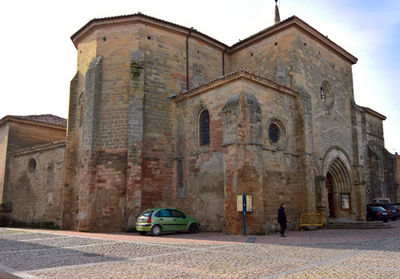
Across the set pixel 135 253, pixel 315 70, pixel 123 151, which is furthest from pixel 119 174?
pixel 315 70

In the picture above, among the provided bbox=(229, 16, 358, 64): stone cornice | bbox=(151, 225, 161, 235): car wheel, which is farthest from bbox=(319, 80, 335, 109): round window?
bbox=(151, 225, 161, 235): car wheel

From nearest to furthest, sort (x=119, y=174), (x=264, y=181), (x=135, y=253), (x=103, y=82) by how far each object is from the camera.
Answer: (x=135, y=253), (x=264, y=181), (x=119, y=174), (x=103, y=82)

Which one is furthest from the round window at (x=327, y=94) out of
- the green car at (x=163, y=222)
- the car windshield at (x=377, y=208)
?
the green car at (x=163, y=222)

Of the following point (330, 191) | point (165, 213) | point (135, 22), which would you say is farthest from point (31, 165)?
point (330, 191)

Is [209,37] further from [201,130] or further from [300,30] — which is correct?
[201,130]

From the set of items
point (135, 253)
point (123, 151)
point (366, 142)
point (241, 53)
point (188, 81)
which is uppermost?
point (241, 53)

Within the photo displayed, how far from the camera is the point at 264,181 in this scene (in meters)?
16.9

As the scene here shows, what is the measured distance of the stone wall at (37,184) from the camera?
23172 mm

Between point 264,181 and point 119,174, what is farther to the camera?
point 119,174

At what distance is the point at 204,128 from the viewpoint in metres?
19.2

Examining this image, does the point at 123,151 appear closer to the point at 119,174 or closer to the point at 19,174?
the point at 119,174

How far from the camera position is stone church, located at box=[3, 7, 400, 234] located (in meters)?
16.9

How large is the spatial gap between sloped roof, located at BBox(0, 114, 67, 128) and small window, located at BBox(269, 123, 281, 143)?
18.7 meters

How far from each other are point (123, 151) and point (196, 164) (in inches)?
155
